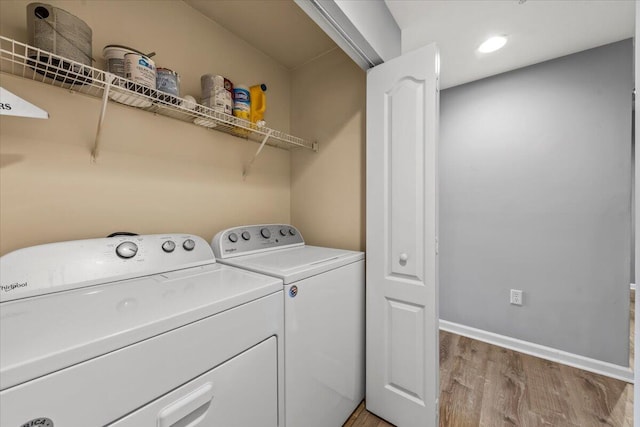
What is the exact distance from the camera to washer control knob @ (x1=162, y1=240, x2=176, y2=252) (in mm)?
1124

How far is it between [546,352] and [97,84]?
3.39 m

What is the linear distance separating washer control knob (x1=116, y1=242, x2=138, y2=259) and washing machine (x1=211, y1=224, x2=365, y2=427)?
14.8 inches

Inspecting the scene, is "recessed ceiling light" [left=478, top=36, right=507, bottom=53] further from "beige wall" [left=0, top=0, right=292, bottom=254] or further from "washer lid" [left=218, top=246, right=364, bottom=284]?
"washer lid" [left=218, top=246, right=364, bottom=284]

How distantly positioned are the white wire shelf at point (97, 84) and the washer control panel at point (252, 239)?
24.2 inches

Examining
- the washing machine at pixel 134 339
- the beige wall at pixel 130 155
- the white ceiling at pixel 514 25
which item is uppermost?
the white ceiling at pixel 514 25

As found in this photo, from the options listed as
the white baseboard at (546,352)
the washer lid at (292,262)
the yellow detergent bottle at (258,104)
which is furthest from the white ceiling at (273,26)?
the white baseboard at (546,352)

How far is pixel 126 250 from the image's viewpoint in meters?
1.02

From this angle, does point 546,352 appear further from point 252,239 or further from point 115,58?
point 115,58

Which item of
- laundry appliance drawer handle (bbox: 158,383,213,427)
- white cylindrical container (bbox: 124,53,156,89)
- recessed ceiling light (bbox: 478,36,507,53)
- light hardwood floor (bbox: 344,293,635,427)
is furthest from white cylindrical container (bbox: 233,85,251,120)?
light hardwood floor (bbox: 344,293,635,427)

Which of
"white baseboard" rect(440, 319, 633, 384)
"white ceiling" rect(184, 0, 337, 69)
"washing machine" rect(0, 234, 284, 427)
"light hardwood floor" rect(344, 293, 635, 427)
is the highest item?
"white ceiling" rect(184, 0, 337, 69)

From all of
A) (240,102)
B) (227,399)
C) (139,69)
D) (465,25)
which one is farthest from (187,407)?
(465,25)

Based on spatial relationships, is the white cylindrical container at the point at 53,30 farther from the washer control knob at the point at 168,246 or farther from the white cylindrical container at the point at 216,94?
the washer control knob at the point at 168,246

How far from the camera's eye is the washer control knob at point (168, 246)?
1.12 metres

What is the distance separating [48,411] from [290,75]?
7.43 feet
